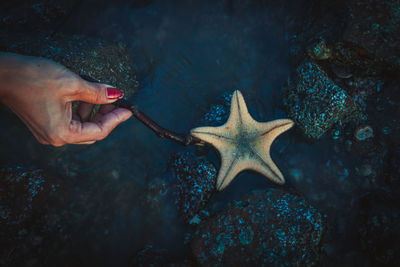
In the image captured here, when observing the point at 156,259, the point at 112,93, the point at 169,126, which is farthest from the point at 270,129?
the point at 156,259

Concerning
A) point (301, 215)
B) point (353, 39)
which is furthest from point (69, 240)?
point (353, 39)

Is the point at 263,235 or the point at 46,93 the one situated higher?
the point at 46,93

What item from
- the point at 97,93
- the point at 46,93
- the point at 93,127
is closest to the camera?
the point at 46,93

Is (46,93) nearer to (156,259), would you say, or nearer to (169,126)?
(169,126)

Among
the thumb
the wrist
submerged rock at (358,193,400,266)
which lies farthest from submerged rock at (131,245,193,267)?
the wrist

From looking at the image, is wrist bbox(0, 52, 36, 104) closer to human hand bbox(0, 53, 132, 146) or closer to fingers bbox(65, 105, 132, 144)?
human hand bbox(0, 53, 132, 146)

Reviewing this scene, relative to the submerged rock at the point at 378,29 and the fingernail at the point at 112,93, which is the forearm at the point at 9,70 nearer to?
the fingernail at the point at 112,93

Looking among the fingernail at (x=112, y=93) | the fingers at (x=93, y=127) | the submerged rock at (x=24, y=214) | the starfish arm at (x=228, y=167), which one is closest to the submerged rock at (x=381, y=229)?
the starfish arm at (x=228, y=167)
